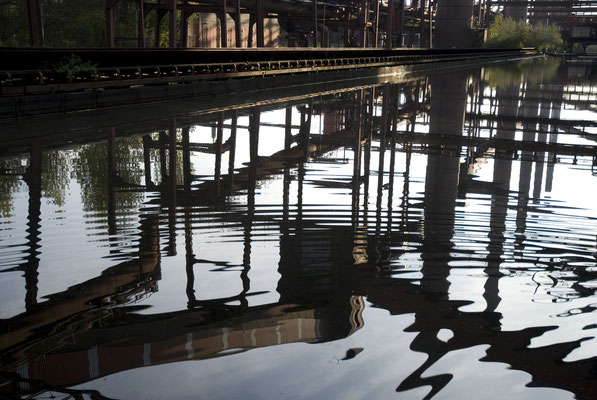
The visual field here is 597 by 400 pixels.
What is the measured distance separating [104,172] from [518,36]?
112311 mm

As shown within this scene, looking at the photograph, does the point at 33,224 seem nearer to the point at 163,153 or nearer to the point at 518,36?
the point at 163,153

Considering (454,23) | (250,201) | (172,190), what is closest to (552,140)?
(250,201)

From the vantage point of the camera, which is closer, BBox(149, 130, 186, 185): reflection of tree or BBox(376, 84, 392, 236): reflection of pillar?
BBox(376, 84, 392, 236): reflection of pillar

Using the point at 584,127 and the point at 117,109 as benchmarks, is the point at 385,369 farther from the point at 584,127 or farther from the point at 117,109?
the point at 584,127

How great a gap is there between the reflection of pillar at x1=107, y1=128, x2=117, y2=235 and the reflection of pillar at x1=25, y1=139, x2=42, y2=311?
0.66m

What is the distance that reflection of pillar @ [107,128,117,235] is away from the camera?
7137 millimetres

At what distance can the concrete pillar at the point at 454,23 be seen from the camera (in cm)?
9531

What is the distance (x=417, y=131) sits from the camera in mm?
16500

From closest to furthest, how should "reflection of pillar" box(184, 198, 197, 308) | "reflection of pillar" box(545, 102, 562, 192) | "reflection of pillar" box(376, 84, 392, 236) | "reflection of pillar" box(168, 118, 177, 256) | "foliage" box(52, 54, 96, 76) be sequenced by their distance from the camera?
"reflection of pillar" box(184, 198, 197, 308), "reflection of pillar" box(168, 118, 177, 256), "reflection of pillar" box(376, 84, 392, 236), "reflection of pillar" box(545, 102, 562, 192), "foliage" box(52, 54, 96, 76)

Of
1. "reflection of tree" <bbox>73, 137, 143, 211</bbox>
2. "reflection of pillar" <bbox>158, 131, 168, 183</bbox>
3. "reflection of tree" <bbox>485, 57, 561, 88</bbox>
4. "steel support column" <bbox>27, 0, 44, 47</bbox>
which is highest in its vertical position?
"steel support column" <bbox>27, 0, 44, 47</bbox>

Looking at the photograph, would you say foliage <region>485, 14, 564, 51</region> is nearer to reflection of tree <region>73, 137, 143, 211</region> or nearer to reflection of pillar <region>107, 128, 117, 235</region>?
reflection of pillar <region>107, 128, 117, 235</region>

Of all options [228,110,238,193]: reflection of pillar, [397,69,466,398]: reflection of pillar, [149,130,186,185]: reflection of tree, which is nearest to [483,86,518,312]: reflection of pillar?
[397,69,466,398]: reflection of pillar

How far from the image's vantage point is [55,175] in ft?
31.2

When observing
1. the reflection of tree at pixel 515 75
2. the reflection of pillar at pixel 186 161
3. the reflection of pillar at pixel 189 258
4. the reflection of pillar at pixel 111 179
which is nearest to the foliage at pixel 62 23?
the reflection of pillar at pixel 186 161
